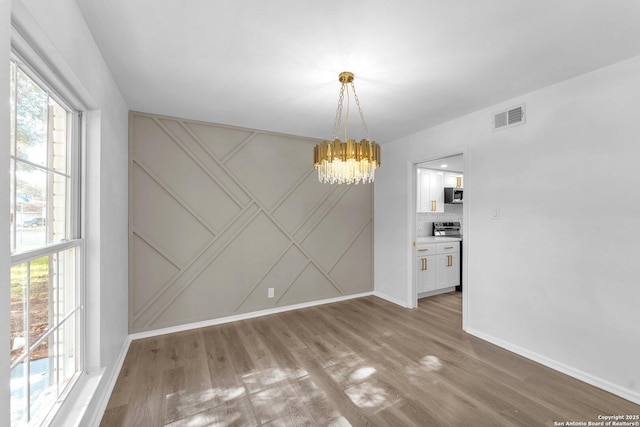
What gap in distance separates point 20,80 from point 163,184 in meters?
2.06

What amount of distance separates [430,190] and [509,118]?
8.66 ft

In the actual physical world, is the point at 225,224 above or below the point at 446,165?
below

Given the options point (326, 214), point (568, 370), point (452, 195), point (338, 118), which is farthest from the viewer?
point (452, 195)

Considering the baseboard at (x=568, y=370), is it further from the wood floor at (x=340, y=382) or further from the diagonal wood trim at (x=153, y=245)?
the diagonal wood trim at (x=153, y=245)

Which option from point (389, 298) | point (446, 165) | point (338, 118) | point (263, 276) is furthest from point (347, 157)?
point (446, 165)

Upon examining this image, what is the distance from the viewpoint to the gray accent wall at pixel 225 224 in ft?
10.1

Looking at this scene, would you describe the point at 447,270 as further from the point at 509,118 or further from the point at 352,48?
the point at 352,48

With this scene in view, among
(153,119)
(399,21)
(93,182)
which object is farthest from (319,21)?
(153,119)

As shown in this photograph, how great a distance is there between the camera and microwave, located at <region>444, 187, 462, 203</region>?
17.9ft

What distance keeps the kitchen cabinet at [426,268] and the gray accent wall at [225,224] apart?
42.1 inches

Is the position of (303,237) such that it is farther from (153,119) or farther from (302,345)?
(153,119)

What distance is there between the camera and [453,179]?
5.66 m

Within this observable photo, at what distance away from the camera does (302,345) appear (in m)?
2.87

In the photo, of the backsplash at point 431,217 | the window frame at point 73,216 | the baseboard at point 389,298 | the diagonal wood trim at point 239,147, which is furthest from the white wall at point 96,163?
the backsplash at point 431,217
